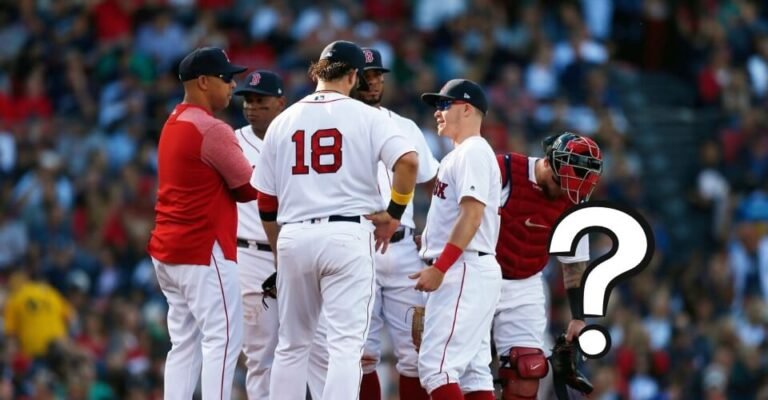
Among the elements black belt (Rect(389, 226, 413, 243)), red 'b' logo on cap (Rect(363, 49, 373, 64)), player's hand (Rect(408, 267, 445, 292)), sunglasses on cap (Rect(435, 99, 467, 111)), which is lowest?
player's hand (Rect(408, 267, 445, 292))

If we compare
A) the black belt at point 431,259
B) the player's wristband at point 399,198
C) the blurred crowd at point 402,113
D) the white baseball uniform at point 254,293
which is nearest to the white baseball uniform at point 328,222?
the player's wristband at point 399,198

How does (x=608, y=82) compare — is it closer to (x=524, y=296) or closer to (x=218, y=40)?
(x=218, y=40)

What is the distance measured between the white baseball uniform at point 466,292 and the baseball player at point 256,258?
1177mm

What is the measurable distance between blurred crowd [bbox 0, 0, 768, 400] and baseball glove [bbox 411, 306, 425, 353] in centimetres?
626

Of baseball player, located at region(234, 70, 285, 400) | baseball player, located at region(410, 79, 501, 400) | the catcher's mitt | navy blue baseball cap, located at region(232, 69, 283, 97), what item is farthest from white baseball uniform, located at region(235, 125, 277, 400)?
the catcher's mitt

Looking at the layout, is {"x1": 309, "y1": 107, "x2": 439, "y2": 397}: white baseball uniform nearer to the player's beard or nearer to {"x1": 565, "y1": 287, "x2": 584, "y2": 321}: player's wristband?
the player's beard

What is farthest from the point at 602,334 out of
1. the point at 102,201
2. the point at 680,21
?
the point at 680,21

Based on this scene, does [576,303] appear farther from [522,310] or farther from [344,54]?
[344,54]

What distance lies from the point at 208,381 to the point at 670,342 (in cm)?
1059

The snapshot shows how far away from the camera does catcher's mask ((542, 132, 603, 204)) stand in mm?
10555

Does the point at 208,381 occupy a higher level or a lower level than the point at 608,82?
lower

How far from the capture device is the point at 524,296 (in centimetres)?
1098

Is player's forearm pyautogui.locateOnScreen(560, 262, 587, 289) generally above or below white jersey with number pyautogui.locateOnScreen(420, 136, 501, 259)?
below

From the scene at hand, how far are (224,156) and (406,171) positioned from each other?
119cm
